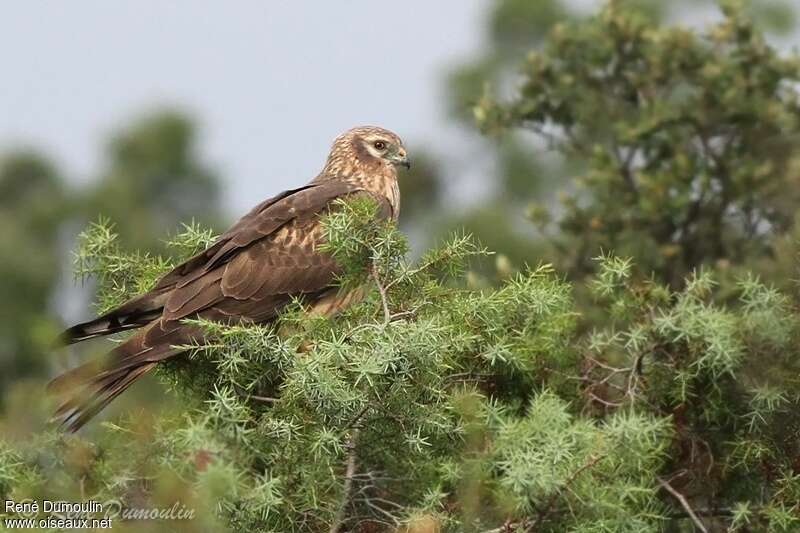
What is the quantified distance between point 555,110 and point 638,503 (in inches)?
259

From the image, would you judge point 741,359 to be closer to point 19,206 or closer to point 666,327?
point 666,327

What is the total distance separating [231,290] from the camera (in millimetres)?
7961

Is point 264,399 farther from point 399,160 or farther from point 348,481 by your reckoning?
point 399,160

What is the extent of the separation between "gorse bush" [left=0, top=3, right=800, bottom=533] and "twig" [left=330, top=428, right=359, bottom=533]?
12mm

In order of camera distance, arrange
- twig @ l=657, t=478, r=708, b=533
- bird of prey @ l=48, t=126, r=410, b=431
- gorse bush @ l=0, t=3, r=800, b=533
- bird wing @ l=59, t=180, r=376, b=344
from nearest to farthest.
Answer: gorse bush @ l=0, t=3, r=800, b=533
twig @ l=657, t=478, r=708, b=533
bird of prey @ l=48, t=126, r=410, b=431
bird wing @ l=59, t=180, r=376, b=344

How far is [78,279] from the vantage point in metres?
7.59

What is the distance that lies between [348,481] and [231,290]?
2.01 meters

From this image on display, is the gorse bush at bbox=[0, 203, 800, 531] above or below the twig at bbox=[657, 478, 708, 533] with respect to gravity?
above

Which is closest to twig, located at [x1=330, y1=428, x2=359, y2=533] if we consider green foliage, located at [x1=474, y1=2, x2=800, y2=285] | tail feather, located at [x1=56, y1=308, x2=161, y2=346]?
tail feather, located at [x1=56, y1=308, x2=161, y2=346]

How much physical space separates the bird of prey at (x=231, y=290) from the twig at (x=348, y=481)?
1249 mm

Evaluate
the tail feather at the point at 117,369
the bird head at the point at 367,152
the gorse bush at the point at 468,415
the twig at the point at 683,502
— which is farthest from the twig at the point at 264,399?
the bird head at the point at 367,152

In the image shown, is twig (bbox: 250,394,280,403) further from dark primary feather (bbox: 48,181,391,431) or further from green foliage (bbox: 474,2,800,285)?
green foliage (bbox: 474,2,800,285)

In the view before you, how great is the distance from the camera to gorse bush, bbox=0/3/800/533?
559 centimetres

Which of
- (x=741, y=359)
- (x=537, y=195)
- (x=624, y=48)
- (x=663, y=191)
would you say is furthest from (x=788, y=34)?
(x=741, y=359)
